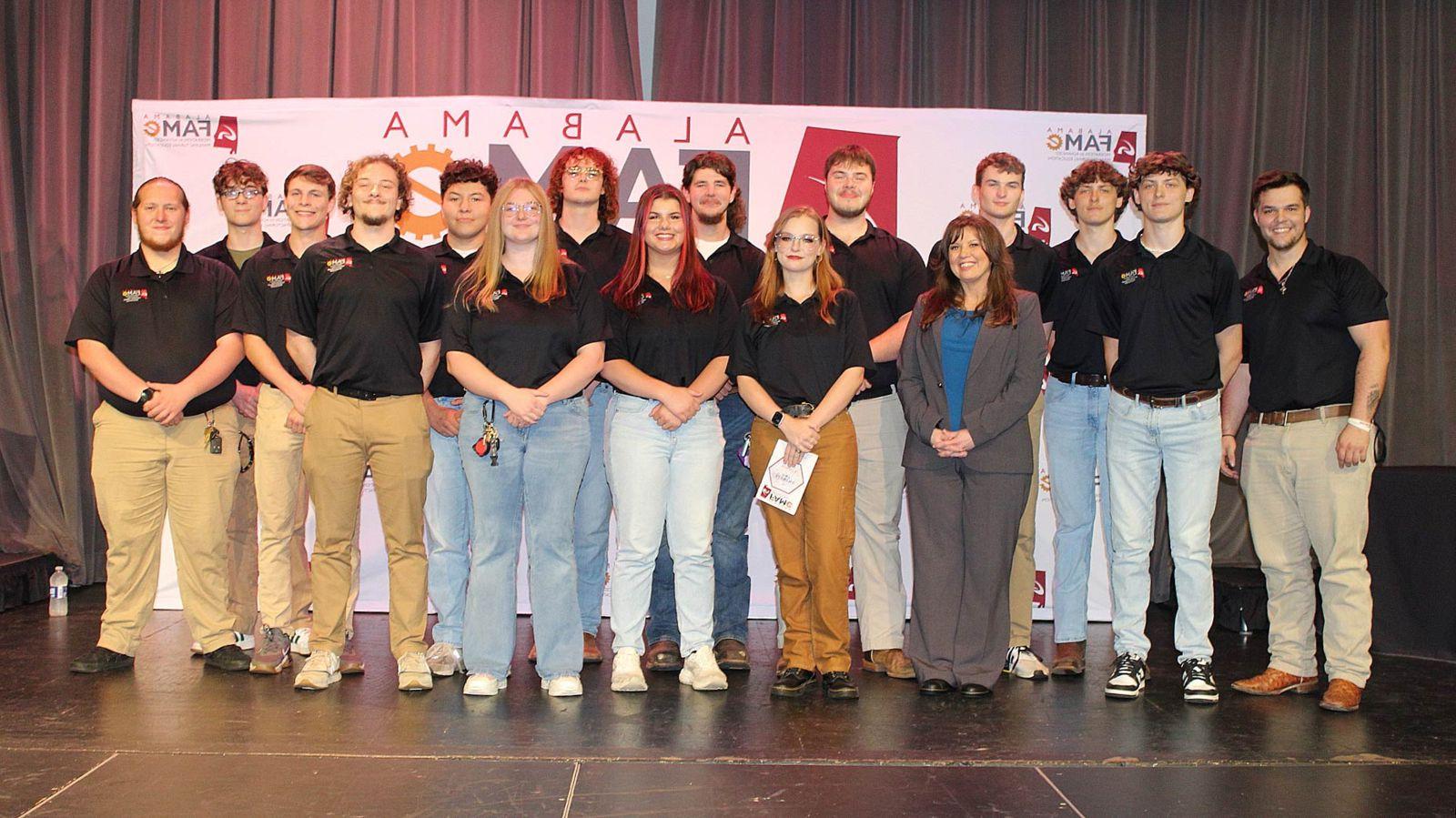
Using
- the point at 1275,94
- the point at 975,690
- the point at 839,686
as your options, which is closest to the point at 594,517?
the point at 839,686

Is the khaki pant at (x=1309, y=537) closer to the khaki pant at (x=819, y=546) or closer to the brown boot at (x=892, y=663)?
the brown boot at (x=892, y=663)

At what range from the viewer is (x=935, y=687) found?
3955mm

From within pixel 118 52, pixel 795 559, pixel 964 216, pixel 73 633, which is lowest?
pixel 73 633

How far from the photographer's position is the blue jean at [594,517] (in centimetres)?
409

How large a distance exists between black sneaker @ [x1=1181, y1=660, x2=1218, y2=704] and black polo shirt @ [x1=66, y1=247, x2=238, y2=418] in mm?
3526

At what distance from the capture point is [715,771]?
10.2ft

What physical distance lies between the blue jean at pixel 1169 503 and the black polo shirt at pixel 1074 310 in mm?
208

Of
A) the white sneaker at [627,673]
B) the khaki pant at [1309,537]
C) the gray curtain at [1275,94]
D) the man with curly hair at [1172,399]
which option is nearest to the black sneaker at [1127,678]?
the man with curly hair at [1172,399]

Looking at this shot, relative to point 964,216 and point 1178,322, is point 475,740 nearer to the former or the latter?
point 964,216

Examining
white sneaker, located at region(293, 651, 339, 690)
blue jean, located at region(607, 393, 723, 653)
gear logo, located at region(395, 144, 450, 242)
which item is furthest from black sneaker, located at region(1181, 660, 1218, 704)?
gear logo, located at region(395, 144, 450, 242)

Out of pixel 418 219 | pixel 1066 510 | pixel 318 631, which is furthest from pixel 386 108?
pixel 1066 510

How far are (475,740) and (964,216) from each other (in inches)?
90.0

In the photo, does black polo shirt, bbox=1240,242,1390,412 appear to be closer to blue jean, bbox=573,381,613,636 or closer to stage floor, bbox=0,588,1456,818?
stage floor, bbox=0,588,1456,818

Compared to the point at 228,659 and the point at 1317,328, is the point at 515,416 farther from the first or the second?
the point at 1317,328
